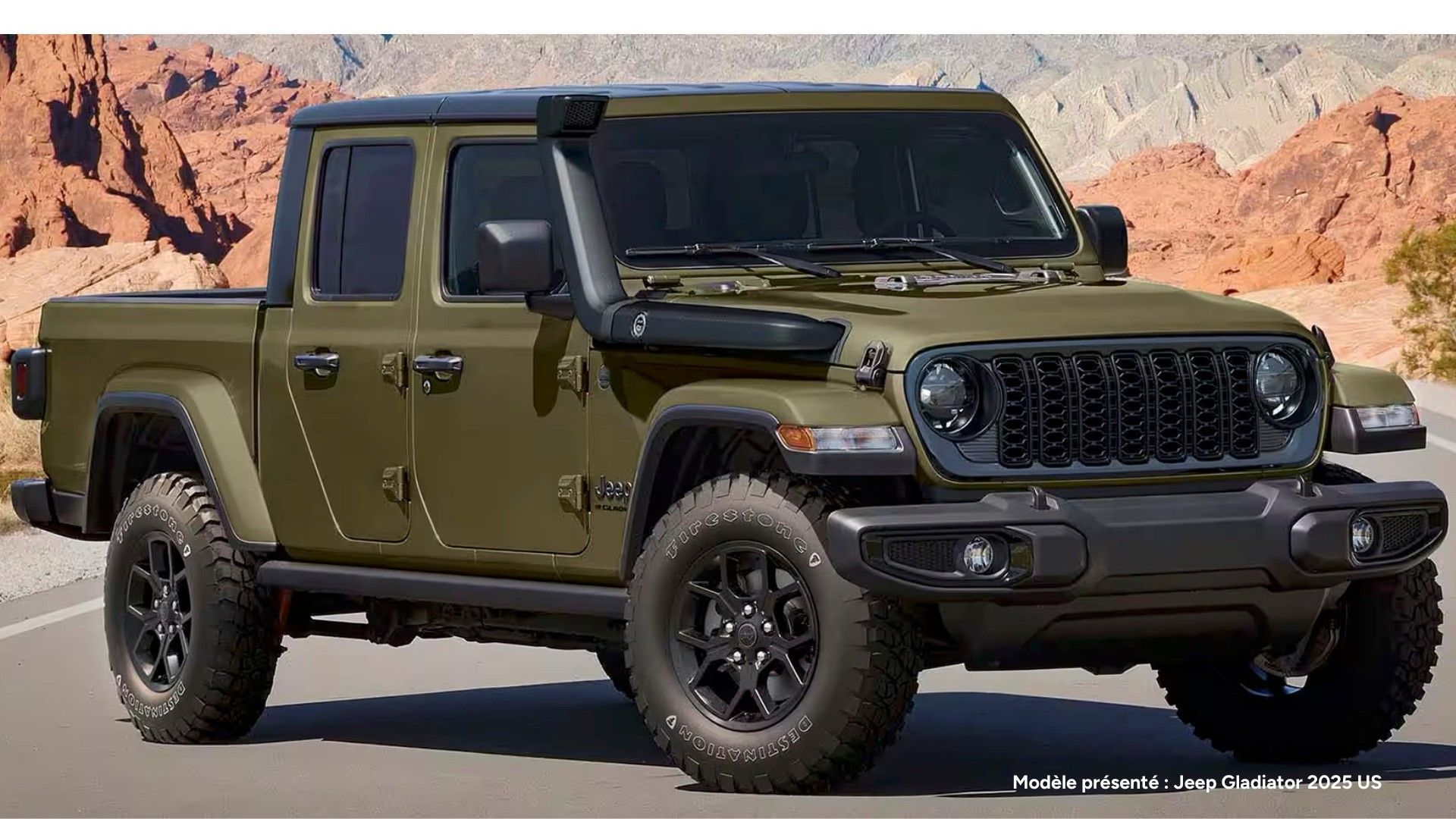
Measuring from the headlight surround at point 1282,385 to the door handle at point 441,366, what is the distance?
2.55m

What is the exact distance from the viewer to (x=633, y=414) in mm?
7973

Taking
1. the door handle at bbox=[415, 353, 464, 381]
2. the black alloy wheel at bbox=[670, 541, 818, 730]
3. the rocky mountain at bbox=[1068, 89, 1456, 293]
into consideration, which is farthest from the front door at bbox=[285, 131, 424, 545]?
the rocky mountain at bbox=[1068, 89, 1456, 293]

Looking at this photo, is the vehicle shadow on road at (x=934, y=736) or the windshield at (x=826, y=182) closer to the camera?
the vehicle shadow on road at (x=934, y=736)

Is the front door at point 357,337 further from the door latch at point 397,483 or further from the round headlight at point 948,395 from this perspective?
the round headlight at point 948,395

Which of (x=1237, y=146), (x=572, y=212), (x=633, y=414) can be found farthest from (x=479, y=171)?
(x=1237, y=146)

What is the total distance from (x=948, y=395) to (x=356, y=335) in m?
2.54

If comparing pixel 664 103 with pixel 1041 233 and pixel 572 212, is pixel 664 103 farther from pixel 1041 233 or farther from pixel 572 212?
pixel 1041 233

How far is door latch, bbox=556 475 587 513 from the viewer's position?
26.8ft

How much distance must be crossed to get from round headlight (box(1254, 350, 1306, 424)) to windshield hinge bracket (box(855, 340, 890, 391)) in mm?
1256

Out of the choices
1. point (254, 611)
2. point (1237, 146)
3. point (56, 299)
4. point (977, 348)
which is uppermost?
point (977, 348)

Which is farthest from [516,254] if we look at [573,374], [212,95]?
[212,95]

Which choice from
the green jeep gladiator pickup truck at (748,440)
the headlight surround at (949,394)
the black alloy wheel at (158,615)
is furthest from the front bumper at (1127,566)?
the black alloy wheel at (158,615)

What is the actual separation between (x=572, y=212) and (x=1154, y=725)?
2975 mm

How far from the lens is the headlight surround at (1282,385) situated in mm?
7898
